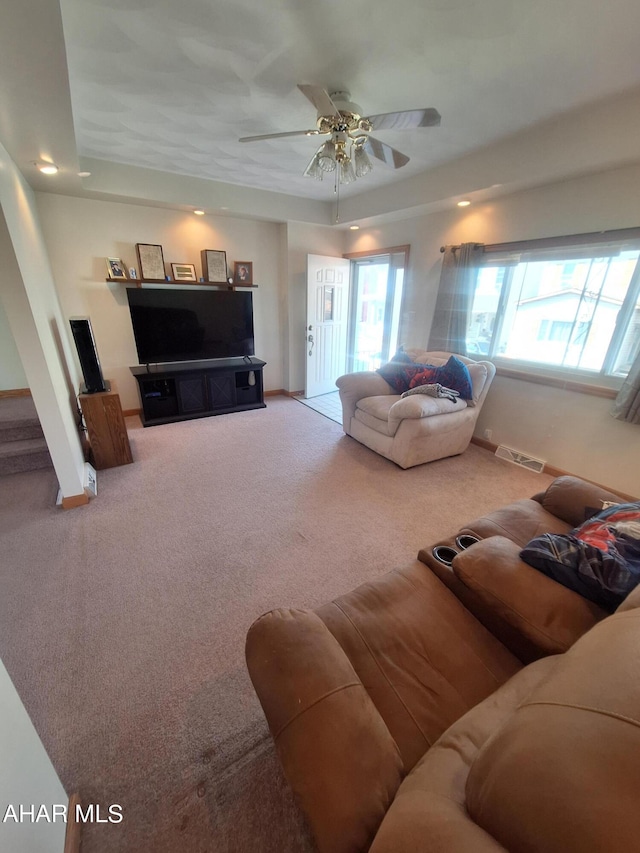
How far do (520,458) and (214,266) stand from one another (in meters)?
3.99

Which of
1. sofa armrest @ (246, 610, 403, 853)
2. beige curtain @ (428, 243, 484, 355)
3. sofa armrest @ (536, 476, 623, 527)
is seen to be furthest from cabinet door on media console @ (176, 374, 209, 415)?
sofa armrest @ (536, 476, 623, 527)

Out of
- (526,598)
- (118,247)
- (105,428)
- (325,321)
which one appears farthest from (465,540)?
(118,247)

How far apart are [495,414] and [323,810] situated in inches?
133

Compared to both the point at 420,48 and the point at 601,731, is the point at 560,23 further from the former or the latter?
the point at 601,731

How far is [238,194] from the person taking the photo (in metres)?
3.70

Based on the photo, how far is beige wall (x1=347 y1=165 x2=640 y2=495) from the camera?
240 cm

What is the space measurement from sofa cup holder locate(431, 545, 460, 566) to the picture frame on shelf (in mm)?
3914

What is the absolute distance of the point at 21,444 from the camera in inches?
113

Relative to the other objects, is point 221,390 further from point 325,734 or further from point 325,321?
point 325,734

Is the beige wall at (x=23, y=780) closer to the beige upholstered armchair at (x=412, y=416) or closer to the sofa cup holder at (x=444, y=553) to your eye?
the sofa cup holder at (x=444, y=553)

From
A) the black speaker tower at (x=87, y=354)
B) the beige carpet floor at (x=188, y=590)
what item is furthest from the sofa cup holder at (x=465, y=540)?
the black speaker tower at (x=87, y=354)

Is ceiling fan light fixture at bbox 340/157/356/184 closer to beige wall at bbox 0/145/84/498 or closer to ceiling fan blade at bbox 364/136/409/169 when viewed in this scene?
ceiling fan blade at bbox 364/136/409/169

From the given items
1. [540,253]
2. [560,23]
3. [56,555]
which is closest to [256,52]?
[560,23]

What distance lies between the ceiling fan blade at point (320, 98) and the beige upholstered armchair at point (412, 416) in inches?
75.0
